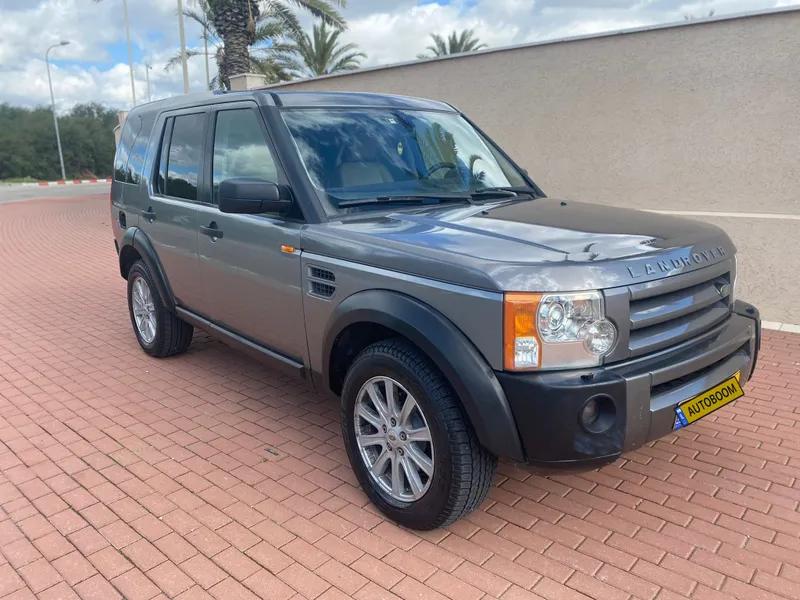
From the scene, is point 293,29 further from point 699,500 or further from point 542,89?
point 699,500

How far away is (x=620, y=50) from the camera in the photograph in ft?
23.0

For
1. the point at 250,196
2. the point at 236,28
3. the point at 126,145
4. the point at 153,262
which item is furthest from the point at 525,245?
the point at 236,28

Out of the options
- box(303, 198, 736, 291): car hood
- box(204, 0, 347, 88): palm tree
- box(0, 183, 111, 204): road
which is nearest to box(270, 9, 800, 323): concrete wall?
box(303, 198, 736, 291): car hood

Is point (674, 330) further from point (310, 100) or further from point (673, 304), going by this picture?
point (310, 100)

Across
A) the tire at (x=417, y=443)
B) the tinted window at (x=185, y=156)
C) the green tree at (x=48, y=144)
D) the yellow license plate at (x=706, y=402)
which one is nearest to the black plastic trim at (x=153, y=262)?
the tinted window at (x=185, y=156)

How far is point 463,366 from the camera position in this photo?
256 cm

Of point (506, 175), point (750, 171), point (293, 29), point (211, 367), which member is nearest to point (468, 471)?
point (506, 175)

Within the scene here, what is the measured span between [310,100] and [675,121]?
4534 mm

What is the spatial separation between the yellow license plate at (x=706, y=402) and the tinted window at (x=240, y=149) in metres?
2.37

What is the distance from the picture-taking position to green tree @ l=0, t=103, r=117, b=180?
53312 millimetres

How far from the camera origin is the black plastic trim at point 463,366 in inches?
98.8

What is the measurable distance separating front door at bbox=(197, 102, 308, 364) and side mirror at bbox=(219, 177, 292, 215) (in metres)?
0.15

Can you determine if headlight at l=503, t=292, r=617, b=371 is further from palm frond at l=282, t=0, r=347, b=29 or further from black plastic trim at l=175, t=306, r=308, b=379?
palm frond at l=282, t=0, r=347, b=29

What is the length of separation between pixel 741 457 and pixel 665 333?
1475 millimetres
